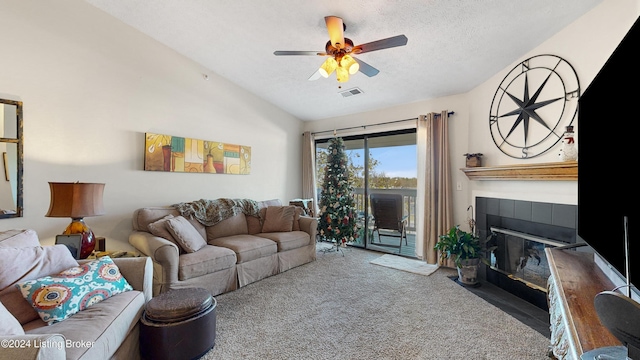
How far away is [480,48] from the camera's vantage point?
2746mm

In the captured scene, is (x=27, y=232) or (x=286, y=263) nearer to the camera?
(x=27, y=232)

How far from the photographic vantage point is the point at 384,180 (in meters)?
4.86

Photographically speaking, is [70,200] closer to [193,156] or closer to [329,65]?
[193,156]

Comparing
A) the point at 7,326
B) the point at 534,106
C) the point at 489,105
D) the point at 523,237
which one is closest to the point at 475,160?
the point at 489,105

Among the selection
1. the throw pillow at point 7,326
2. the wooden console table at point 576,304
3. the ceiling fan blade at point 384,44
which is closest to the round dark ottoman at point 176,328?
the throw pillow at point 7,326

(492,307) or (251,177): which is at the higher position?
(251,177)

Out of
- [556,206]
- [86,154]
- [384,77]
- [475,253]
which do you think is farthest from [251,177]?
[556,206]

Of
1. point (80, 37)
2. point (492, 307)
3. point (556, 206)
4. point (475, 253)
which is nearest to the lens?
point (556, 206)

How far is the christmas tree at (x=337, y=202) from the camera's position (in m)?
4.69

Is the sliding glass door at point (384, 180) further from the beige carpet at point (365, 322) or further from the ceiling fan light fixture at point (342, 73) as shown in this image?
the ceiling fan light fixture at point (342, 73)

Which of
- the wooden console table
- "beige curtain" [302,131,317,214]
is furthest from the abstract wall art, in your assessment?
the wooden console table

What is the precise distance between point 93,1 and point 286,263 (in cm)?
375

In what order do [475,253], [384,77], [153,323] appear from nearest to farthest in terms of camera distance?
[153,323], [475,253], [384,77]

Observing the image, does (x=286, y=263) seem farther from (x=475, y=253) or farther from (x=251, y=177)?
(x=475, y=253)
